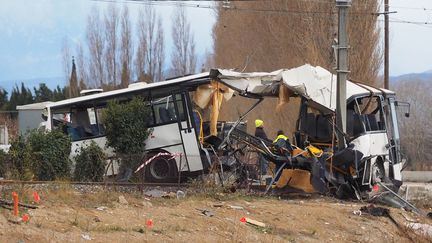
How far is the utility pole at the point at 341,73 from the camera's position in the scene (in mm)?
15594

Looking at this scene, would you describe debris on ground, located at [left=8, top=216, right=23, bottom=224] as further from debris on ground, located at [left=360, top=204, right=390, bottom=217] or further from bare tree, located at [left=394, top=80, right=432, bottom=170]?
bare tree, located at [left=394, top=80, right=432, bottom=170]

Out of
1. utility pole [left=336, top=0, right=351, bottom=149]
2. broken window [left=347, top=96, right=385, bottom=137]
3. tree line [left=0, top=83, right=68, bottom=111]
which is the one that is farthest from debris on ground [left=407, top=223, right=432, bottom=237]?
tree line [left=0, top=83, right=68, bottom=111]

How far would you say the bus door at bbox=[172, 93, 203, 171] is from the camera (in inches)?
649

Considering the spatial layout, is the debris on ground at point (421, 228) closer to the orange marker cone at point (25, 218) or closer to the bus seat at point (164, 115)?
the orange marker cone at point (25, 218)

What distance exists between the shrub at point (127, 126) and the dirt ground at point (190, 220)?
4.61 meters

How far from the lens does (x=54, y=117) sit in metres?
19.2

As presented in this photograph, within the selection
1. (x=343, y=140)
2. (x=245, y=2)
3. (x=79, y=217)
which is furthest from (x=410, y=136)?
(x=79, y=217)

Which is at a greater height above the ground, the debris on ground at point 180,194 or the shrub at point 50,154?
the shrub at point 50,154

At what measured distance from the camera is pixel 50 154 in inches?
611

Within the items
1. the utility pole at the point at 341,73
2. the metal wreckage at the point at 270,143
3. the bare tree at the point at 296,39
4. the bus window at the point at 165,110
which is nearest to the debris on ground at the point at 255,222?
the metal wreckage at the point at 270,143

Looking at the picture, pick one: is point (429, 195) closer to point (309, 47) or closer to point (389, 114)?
point (389, 114)

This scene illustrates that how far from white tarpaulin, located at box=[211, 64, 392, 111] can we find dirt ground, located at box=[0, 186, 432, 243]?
3.30 m

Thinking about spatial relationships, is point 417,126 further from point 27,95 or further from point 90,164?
point 90,164

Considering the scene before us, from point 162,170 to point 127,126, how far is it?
1.59 meters
